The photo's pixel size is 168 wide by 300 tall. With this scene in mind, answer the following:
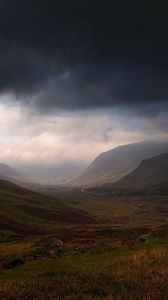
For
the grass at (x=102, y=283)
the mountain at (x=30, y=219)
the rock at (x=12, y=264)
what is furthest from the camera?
the mountain at (x=30, y=219)

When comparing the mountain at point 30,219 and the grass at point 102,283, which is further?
the mountain at point 30,219

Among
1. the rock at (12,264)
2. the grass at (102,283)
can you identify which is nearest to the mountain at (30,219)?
the rock at (12,264)

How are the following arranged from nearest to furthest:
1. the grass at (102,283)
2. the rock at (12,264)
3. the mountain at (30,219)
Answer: the grass at (102,283) < the rock at (12,264) < the mountain at (30,219)

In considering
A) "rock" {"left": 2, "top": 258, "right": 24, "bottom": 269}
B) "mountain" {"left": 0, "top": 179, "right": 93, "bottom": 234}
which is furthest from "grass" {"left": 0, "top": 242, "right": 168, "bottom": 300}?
"mountain" {"left": 0, "top": 179, "right": 93, "bottom": 234}

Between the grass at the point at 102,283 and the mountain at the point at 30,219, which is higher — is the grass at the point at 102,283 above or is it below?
above

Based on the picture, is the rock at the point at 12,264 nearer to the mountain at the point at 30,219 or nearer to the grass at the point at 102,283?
the grass at the point at 102,283

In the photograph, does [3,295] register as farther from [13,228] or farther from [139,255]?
[13,228]

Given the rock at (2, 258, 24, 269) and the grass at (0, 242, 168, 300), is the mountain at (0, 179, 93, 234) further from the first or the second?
the grass at (0, 242, 168, 300)

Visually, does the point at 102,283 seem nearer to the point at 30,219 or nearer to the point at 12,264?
the point at 12,264

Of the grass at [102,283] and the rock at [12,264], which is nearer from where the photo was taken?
the grass at [102,283]

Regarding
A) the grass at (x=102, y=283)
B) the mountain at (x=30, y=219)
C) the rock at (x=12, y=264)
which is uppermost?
the grass at (x=102, y=283)

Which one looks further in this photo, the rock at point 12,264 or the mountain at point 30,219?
the mountain at point 30,219

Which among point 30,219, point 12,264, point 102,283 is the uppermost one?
point 102,283

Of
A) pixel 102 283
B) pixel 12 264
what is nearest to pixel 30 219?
pixel 12 264
